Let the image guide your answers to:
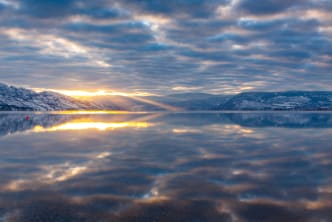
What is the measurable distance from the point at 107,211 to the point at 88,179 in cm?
556

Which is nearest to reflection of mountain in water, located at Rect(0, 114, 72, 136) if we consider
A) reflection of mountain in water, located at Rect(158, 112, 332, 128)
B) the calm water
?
the calm water

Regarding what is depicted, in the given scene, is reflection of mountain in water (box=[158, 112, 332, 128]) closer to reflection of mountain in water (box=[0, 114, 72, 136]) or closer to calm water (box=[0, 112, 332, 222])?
reflection of mountain in water (box=[0, 114, 72, 136])

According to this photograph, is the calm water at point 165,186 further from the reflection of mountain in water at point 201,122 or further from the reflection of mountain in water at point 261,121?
the reflection of mountain in water at point 261,121

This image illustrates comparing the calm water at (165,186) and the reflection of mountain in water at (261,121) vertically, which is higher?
the reflection of mountain in water at (261,121)

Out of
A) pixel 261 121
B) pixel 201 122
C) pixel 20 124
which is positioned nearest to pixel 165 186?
pixel 20 124

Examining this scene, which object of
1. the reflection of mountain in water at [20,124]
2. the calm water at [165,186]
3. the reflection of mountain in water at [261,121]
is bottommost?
the calm water at [165,186]

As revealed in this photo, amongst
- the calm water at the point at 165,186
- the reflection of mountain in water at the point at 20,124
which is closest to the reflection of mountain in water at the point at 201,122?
the reflection of mountain in water at the point at 20,124

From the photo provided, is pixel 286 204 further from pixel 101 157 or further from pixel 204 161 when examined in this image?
pixel 101 157

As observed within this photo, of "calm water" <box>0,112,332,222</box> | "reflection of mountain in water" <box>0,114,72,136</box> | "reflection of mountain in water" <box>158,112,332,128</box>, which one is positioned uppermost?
"reflection of mountain in water" <box>0,114,72,136</box>

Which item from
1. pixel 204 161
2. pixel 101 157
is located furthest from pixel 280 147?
pixel 101 157

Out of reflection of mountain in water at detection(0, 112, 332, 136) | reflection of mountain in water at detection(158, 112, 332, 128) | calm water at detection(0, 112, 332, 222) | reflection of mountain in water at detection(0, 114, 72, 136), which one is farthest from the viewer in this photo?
reflection of mountain in water at detection(158, 112, 332, 128)

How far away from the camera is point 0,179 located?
16375 mm

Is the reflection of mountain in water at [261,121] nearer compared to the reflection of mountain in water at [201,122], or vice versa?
the reflection of mountain in water at [201,122]

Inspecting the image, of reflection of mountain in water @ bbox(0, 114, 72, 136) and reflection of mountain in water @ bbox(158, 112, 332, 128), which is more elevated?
reflection of mountain in water @ bbox(0, 114, 72, 136)
